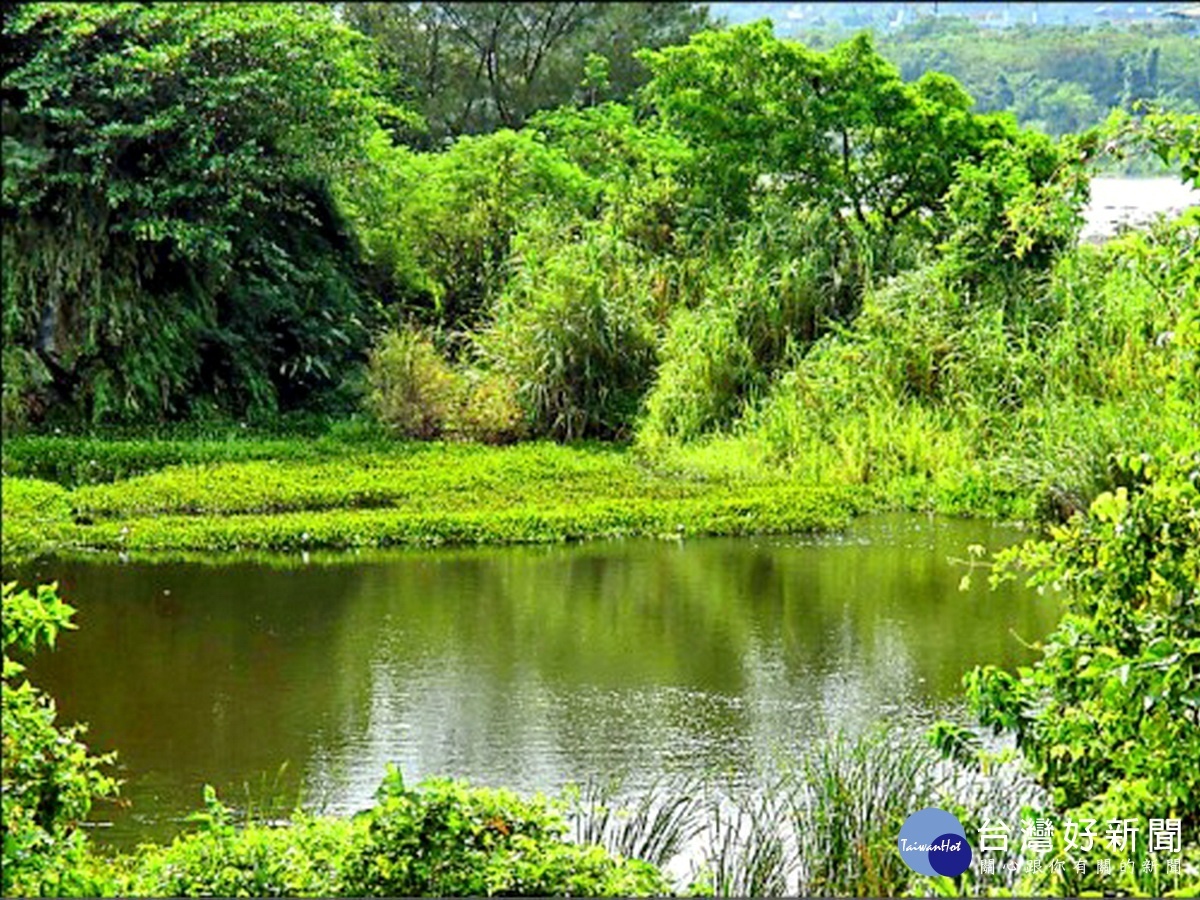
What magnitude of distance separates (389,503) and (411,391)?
210 cm

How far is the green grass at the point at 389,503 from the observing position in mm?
9320

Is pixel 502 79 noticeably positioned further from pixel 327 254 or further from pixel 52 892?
pixel 52 892

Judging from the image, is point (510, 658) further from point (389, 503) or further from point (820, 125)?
point (820, 125)

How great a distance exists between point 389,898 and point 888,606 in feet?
15.0

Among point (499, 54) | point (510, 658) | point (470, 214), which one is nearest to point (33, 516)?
point (510, 658)

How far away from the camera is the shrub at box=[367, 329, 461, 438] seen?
39.8ft

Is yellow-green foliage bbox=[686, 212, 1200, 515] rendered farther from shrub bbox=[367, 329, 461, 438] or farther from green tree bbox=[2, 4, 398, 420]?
green tree bbox=[2, 4, 398, 420]

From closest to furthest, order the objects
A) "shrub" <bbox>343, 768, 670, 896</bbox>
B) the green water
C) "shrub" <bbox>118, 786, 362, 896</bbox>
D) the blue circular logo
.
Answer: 1. "shrub" <bbox>343, 768, 670, 896</bbox>
2. "shrub" <bbox>118, 786, 362, 896</bbox>
3. the blue circular logo
4. the green water

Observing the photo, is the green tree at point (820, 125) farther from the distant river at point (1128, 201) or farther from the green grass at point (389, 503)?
the green grass at point (389, 503)

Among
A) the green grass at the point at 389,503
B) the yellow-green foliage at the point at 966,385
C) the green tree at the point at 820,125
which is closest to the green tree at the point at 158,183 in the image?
the green grass at the point at 389,503

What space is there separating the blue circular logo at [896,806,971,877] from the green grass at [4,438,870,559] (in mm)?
5191

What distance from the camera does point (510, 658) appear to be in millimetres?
7277

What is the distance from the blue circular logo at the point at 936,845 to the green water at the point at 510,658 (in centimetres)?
144

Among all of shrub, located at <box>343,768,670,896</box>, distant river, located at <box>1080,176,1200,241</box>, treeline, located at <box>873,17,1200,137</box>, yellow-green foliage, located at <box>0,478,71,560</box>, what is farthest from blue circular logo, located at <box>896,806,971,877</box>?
treeline, located at <box>873,17,1200,137</box>
